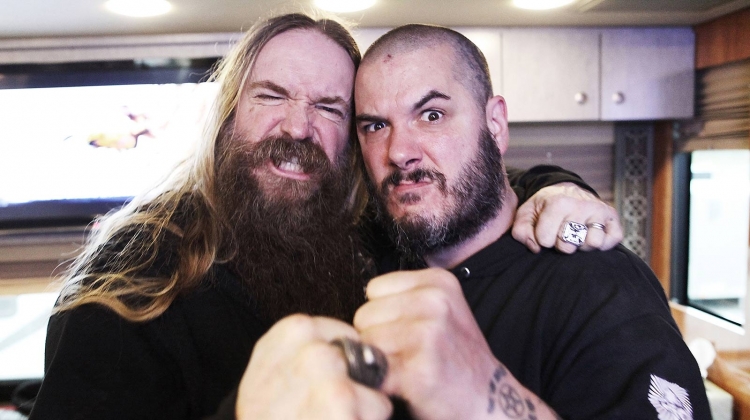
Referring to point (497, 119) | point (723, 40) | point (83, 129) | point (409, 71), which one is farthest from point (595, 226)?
point (83, 129)

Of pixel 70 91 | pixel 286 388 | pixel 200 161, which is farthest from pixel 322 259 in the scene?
pixel 70 91

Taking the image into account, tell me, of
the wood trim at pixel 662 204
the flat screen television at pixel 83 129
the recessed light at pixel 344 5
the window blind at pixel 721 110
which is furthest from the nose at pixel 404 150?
the wood trim at pixel 662 204

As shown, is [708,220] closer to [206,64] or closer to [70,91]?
[206,64]

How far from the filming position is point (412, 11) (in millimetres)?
2129

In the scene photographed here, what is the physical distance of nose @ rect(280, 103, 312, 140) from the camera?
3.60ft

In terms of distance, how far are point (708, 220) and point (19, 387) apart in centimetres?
330

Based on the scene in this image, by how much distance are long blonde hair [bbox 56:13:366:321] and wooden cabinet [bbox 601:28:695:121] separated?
5.35 feet

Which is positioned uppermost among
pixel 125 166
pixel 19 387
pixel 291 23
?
pixel 291 23

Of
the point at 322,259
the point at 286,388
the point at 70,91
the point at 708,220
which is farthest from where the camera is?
the point at 708,220

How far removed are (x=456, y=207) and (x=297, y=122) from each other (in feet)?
1.23

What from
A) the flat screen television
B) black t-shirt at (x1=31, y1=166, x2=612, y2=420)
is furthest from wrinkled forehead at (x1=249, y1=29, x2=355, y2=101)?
the flat screen television

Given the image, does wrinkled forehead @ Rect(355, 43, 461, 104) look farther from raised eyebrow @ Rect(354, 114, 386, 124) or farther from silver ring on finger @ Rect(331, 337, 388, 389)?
silver ring on finger @ Rect(331, 337, 388, 389)

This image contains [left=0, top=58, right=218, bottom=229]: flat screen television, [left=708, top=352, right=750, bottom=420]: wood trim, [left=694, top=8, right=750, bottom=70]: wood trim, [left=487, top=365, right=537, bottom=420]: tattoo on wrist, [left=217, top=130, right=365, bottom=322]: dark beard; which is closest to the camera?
[left=487, top=365, right=537, bottom=420]: tattoo on wrist

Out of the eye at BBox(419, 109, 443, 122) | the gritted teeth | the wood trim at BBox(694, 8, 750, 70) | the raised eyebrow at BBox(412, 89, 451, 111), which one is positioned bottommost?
the gritted teeth
